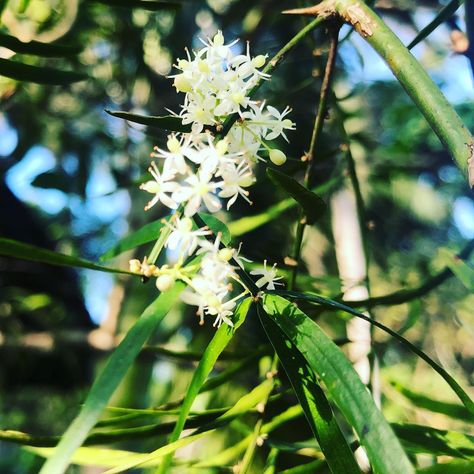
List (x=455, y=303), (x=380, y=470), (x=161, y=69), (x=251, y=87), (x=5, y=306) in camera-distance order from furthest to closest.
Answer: (x=455, y=303) < (x=161, y=69) < (x=5, y=306) < (x=251, y=87) < (x=380, y=470)

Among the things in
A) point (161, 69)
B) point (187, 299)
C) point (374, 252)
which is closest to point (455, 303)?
point (374, 252)

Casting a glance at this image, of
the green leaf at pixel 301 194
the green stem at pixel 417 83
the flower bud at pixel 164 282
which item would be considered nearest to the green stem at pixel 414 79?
the green stem at pixel 417 83

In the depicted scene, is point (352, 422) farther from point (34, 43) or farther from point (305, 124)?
point (305, 124)

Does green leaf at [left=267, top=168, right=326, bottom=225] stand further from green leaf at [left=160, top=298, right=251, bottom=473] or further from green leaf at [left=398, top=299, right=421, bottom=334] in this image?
green leaf at [left=398, top=299, right=421, bottom=334]

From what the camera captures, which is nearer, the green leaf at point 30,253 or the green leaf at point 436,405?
the green leaf at point 30,253

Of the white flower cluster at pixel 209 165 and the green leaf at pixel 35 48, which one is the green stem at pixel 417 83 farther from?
the green leaf at pixel 35 48
